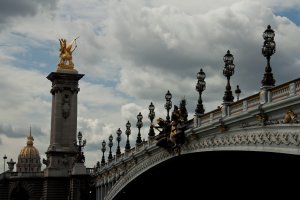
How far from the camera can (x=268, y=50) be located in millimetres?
29875

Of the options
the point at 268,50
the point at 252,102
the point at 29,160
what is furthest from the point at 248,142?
the point at 29,160

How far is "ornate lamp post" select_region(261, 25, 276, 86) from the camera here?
29.6 meters

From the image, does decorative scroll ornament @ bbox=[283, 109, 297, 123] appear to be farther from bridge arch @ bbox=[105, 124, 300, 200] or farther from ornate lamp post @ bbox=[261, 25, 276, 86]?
ornate lamp post @ bbox=[261, 25, 276, 86]

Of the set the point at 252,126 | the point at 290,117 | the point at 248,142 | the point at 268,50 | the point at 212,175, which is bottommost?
the point at 248,142

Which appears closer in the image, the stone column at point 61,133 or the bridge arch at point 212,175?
the bridge arch at point 212,175

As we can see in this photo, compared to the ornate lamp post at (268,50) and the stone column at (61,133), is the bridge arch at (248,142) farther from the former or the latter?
the stone column at (61,133)

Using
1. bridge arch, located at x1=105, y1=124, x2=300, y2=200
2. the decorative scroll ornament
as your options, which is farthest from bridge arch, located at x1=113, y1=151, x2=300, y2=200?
the decorative scroll ornament

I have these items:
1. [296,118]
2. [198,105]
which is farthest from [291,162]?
[296,118]

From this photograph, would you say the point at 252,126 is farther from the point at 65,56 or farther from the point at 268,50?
the point at 65,56

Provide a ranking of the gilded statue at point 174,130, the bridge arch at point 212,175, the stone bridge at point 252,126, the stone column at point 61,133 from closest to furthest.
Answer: the stone bridge at point 252,126
the bridge arch at point 212,175
the gilded statue at point 174,130
the stone column at point 61,133

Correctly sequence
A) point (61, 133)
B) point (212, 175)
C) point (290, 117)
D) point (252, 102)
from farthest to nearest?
point (61, 133) < point (212, 175) < point (252, 102) < point (290, 117)

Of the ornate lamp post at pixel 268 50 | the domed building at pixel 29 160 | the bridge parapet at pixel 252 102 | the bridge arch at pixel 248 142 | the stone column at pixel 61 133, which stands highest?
the domed building at pixel 29 160

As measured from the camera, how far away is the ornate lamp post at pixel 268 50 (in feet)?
97.0

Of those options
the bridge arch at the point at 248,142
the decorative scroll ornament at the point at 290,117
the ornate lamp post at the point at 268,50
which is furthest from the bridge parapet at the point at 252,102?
the bridge arch at the point at 248,142
